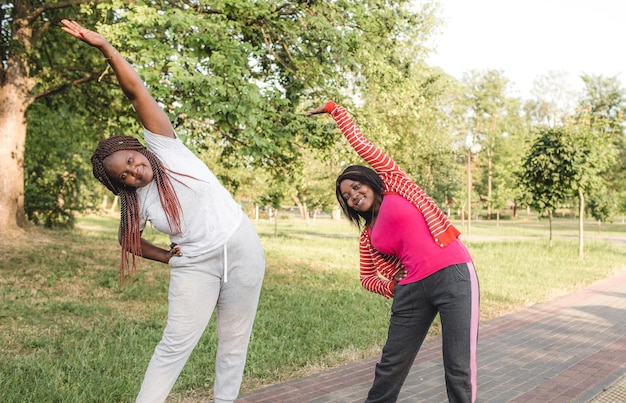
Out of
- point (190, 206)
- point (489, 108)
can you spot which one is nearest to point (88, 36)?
point (190, 206)

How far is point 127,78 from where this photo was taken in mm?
2598

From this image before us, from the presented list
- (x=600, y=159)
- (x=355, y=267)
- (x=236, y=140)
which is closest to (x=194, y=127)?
(x=236, y=140)

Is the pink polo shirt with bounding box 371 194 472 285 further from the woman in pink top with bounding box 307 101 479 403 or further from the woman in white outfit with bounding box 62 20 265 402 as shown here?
the woman in white outfit with bounding box 62 20 265 402

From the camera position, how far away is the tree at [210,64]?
8070mm

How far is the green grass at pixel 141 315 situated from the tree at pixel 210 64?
2198 millimetres

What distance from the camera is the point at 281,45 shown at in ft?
33.3

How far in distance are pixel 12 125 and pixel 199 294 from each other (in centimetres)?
1018

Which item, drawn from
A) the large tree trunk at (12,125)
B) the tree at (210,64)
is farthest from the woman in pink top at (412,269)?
the large tree trunk at (12,125)

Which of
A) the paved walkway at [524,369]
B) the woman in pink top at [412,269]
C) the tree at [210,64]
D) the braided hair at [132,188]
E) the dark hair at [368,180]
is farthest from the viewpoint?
the tree at [210,64]

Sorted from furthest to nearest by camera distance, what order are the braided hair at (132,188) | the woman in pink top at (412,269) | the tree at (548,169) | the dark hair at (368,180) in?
the tree at (548,169) < the dark hair at (368,180) < the woman in pink top at (412,269) < the braided hair at (132,188)

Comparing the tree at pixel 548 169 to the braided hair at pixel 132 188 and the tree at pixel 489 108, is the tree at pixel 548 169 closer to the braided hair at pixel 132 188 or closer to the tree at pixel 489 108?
the braided hair at pixel 132 188

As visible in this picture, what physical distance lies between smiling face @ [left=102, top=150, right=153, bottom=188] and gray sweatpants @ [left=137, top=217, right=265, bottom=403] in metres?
0.43

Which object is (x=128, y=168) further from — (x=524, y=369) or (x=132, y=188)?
(x=524, y=369)

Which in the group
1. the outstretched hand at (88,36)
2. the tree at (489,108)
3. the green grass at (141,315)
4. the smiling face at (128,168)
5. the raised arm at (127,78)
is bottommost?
the green grass at (141,315)
